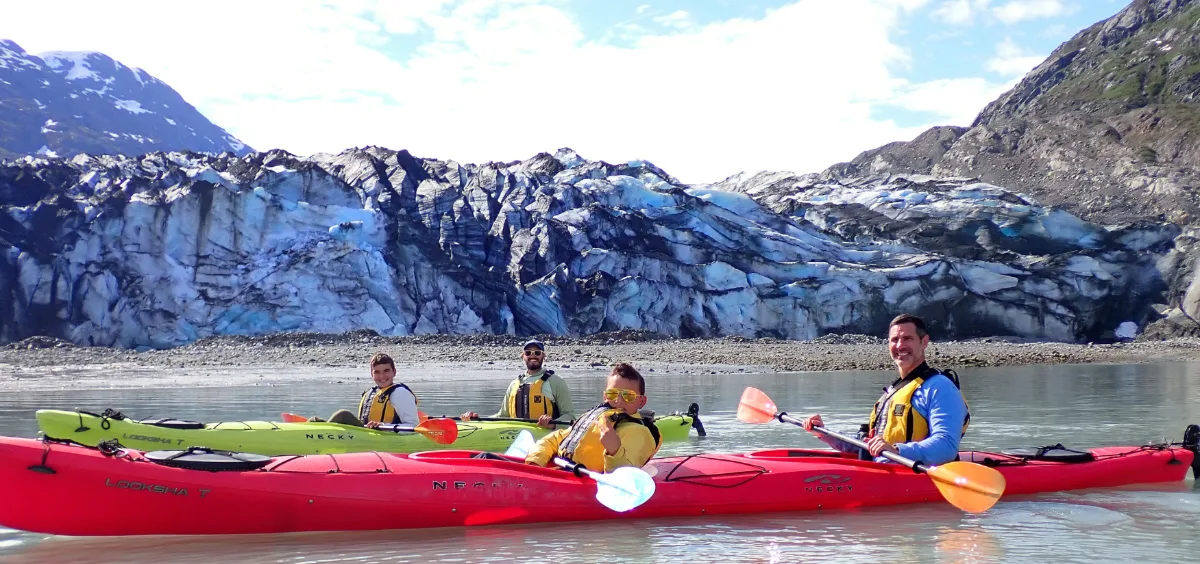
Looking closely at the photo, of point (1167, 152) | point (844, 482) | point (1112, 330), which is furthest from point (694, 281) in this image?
point (1167, 152)

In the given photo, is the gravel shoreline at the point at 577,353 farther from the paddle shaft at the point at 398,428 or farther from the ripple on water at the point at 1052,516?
the ripple on water at the point at 1052,516

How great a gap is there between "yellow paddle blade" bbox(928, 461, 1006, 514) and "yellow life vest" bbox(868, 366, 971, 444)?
265 millimetres

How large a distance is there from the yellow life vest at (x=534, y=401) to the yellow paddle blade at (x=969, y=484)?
4662 millimetres

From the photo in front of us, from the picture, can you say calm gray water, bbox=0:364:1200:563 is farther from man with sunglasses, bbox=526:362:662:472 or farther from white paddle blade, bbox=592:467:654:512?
man with sunglasses, bbox=526:362:662:472

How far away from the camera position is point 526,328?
3331cm

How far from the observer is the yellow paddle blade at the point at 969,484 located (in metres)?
5.71

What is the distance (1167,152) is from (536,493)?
74912mm

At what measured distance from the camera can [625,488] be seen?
5.54 meters

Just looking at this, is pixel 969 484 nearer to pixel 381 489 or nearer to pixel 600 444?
pixel 600 444

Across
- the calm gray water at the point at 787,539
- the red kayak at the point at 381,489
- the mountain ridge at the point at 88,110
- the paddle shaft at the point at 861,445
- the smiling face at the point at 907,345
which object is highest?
the mountain ridge at the point at 88,110

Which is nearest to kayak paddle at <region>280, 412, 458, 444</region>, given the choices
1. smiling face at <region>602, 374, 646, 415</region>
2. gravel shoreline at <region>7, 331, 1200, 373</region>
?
smiling face at <region>602, 374, 646, 415</region>

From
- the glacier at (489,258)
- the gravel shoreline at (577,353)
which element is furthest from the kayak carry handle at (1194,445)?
the glacier at (489,258)

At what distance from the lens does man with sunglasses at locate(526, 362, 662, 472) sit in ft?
17.7

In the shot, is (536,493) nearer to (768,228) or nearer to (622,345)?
(622,345)
